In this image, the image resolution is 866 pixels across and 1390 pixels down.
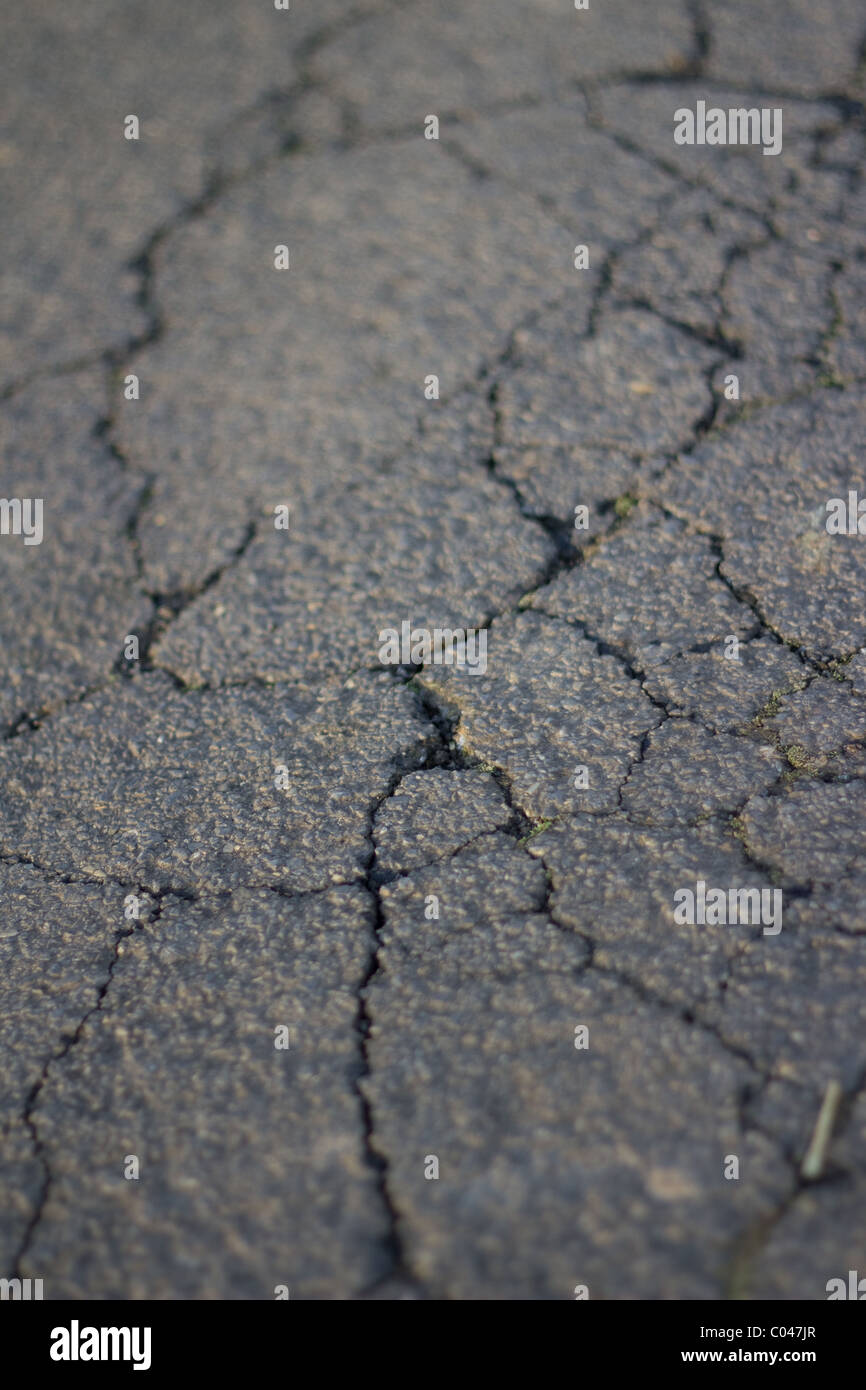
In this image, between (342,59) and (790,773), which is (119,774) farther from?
(342,59)

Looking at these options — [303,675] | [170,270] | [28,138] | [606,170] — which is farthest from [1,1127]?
[28,138]

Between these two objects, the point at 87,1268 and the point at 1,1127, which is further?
the point at 1,1127

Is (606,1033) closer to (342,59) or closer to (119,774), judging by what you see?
(119,774)

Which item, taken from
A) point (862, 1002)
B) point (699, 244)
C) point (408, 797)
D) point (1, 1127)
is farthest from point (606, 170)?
point (1, 1127)

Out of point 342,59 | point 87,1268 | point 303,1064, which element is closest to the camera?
point 87,1268

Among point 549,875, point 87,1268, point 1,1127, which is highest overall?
point 549,875

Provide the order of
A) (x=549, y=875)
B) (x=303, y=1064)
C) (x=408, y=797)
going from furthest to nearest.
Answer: (x=408, y=797) < (x=549, y=875) < (x=303, y=1064)

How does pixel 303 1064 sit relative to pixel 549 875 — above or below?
below
